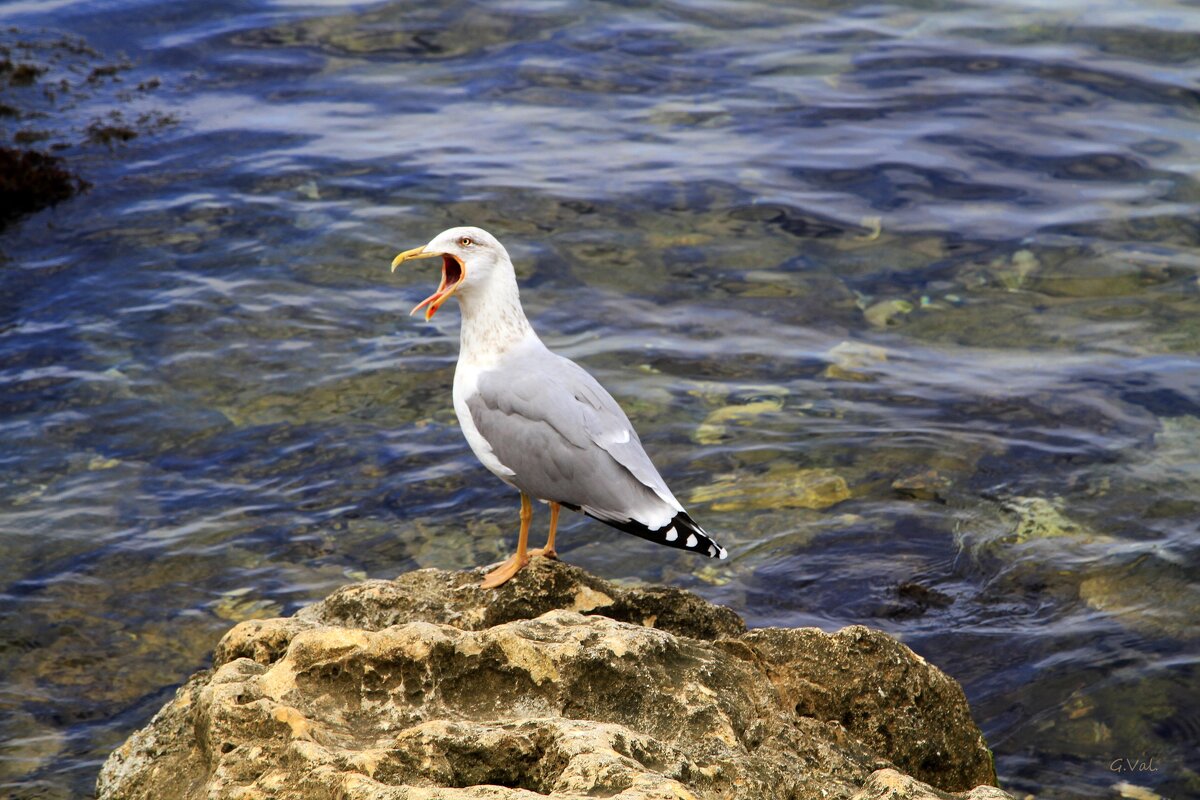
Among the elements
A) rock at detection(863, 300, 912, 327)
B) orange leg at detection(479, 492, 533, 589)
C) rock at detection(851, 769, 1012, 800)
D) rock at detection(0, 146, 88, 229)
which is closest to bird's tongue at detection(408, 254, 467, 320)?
orange leg at detection(479, 492, 533, 589)

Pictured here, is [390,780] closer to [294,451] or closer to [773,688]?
[773,688]

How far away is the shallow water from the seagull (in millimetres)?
2083

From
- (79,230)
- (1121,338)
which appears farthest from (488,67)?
(1121,338)

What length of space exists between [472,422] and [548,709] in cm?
214

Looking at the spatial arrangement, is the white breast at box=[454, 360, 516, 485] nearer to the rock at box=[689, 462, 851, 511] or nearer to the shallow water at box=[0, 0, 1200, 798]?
the shallow water at box=[0, 0, 1200, 798]

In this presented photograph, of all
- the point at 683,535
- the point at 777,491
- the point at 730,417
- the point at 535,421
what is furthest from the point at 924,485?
the point at 535,421

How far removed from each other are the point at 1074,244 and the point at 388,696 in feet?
31.8

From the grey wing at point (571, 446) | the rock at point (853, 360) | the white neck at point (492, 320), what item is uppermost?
the white neck at point (492, 320)

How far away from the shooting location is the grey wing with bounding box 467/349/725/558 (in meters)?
5.55

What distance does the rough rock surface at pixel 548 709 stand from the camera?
11.5 feet

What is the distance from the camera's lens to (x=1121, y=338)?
1052 cm

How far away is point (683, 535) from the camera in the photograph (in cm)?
538

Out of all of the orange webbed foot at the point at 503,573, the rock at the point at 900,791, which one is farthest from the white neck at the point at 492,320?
the rock at the point at 900,791

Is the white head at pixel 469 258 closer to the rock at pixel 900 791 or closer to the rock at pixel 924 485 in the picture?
the rock at pixel 900 791
